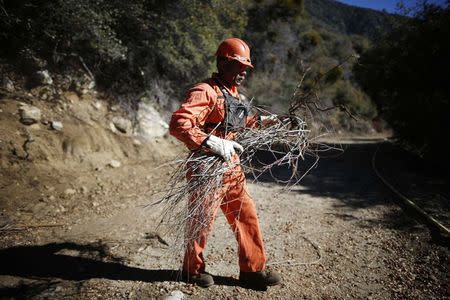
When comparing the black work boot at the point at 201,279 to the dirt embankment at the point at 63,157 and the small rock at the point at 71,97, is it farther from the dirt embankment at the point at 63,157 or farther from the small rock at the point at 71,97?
the small rock at the point at 71,97

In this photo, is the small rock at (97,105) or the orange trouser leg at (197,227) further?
the small rock at (97,105)

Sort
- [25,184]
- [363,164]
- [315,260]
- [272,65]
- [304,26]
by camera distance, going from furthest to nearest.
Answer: [304,26], [272,65], [363,164], [25,184], [315,260]

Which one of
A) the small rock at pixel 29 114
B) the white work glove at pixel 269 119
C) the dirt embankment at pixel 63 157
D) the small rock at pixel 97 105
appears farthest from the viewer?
the small rock at pixel 97 105

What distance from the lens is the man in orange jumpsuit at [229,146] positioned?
2.62 m

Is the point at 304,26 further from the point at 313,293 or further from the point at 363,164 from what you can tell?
the point at 313,293

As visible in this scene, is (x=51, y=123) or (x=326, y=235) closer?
(x=326, y=235)

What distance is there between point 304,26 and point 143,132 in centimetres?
2106

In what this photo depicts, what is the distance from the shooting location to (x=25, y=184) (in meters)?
4.85

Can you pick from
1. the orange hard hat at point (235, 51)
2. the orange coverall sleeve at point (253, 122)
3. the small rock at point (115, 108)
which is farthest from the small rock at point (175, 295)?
the small rock at point (115, 108)

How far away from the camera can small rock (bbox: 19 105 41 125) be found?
5445 mm

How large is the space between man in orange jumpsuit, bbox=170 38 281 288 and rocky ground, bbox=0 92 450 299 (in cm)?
18

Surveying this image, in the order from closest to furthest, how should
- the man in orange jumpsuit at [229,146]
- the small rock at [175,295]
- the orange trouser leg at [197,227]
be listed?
the man in orange jumpsuit at [229,146], the orange trouser leg at [197,227], the small rock at [175,295]

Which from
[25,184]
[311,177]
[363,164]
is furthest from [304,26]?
[25,184]

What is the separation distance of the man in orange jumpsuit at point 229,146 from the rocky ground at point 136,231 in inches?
7.2
